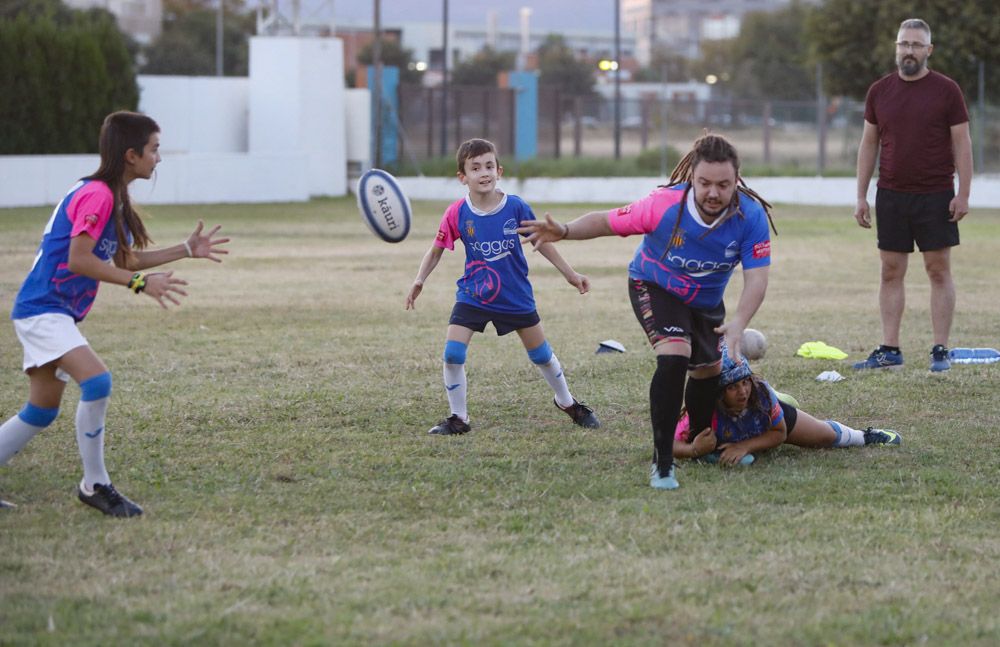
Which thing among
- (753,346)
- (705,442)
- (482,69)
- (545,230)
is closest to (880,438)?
(705,442)

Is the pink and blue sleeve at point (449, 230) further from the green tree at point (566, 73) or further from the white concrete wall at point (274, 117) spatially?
the green tree at point (566, 73)

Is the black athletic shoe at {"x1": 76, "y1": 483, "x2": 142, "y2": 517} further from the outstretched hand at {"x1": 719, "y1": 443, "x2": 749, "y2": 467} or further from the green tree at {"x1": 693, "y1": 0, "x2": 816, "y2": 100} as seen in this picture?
the green tree at {"x1": 693, "y1": 0, "x2": 816, "y2": 100}

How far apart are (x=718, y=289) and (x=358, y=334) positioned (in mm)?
5050

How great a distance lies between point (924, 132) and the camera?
8.41 m

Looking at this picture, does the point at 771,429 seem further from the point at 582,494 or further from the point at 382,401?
the point at 382,401

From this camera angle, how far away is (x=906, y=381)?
802 cm

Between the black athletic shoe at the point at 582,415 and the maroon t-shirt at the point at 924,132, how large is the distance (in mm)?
2919

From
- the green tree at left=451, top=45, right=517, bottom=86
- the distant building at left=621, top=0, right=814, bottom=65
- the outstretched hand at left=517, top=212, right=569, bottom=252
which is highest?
the distant building at left=621, top=0, right=814, bottom=65

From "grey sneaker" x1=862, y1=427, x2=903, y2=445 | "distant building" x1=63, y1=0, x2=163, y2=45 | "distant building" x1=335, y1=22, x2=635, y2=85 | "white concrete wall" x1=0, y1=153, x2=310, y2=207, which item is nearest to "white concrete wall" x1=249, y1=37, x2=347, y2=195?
"white concrete wall" x1=0, y1=153, x2=310, y2=207

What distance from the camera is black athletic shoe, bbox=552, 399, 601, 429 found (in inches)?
269

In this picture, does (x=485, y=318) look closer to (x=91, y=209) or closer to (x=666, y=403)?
(x=666, y=403)

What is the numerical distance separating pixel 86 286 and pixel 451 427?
2.15m

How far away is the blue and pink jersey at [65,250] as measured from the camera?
4.98 m

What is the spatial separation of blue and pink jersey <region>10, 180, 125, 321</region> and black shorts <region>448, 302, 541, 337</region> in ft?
7.07
